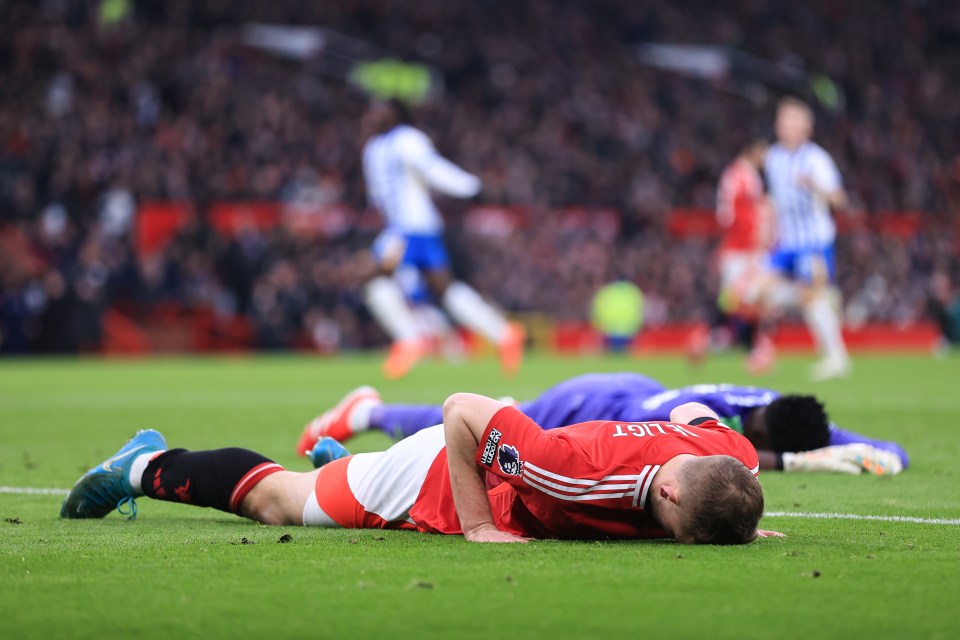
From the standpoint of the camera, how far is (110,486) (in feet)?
14.9

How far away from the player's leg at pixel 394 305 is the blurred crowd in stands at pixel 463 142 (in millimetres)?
7481

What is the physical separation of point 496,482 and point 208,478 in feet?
3.30

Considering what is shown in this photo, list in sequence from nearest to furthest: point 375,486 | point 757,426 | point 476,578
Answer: point 476,578 < point 375,486 < point 757,426

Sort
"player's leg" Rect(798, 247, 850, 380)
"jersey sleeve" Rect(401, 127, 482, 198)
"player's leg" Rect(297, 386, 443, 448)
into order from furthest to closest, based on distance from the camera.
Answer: "player's leg" Rect(798, 247, 850, 380) → "jersey sleeve" Rect(401, 127, 482, 198) → "player's leg" Rect(297, 386, 443, 448)

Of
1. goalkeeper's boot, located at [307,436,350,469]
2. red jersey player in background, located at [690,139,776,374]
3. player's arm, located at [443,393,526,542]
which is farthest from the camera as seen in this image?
red jersey player in background, located at [690,139,776,374]

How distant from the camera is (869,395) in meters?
11.3

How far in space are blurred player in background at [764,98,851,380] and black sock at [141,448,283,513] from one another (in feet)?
34.4

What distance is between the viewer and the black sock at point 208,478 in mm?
4402

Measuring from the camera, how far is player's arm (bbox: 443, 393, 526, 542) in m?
3.85

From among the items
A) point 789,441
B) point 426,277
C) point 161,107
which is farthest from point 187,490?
point 161,107

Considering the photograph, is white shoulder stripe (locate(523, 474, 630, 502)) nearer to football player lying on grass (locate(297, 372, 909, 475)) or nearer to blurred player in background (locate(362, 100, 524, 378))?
football player lying on grass (locate(297, 372, 909, 475))

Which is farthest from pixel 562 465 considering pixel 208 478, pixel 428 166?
pixel 428 166

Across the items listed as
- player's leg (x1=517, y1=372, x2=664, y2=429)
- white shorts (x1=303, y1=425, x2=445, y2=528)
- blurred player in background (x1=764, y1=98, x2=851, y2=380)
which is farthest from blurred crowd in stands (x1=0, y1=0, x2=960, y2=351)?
white shorts (x1=303, y1=425, x2=445, y2=528)

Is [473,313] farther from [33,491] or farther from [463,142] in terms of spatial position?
[463,142]
